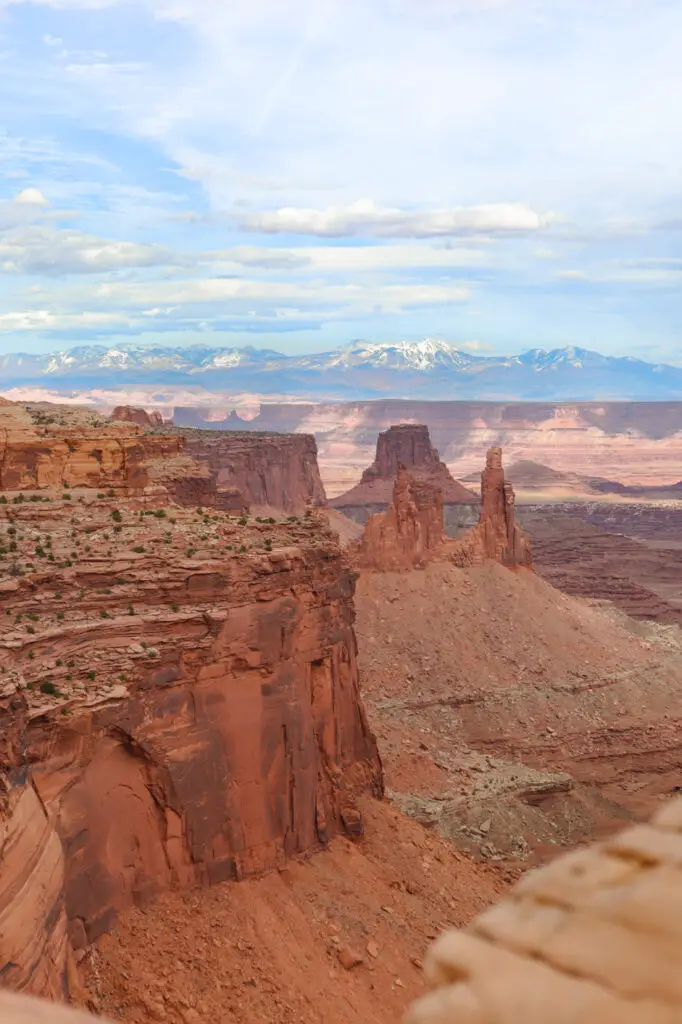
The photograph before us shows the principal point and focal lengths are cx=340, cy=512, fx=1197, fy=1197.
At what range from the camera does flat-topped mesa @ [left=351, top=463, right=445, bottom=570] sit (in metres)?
67.8

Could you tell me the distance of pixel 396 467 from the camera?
148500 millimetres

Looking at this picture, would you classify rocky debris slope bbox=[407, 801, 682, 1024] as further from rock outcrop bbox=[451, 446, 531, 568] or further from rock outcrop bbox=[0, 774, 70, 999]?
rock outcrop bbox=[451, 446, 531, 568]

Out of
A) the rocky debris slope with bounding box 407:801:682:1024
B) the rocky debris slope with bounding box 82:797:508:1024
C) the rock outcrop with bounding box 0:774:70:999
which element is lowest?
the rocky debris slope with bounding box 82:797:508:1024

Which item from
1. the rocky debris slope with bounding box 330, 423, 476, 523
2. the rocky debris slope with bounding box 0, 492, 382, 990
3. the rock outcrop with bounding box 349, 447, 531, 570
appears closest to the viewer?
the rocky debris slope with bounding box 0, 492, 382, 990

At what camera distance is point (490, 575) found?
229ft

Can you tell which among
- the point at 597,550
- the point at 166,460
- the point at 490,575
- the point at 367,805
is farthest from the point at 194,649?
the point at 597,550

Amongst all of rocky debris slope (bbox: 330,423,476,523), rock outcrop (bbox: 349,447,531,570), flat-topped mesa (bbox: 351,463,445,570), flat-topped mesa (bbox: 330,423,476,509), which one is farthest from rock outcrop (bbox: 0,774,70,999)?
flat-topped mesa (bbox: 330,423,476,509)

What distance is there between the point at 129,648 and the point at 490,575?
153 feet

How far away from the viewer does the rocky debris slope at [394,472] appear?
144125 millimetres

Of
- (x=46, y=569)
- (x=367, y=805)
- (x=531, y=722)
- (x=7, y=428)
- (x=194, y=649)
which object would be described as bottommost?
(x=531, y=722)

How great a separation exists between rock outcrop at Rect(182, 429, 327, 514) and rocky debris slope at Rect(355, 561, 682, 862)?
43049 mm

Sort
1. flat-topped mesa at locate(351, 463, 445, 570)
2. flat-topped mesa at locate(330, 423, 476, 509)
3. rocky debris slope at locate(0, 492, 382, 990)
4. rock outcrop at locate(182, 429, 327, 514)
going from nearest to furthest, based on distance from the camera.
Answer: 1. rocky debris slope at locate(0, 492, 382, 990)
2. flat-topped mesa at locate(351, 463, 445, 570)
3. rock outcrop at locate(182, 429, 327, 514)
4. flat-topped mesa at locate(330, 423, 476, 509)

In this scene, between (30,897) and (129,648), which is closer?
(30,897)

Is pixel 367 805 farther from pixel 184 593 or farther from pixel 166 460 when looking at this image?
pixel 166 460
